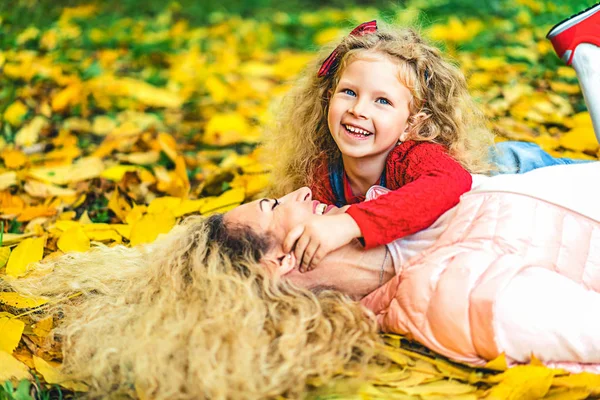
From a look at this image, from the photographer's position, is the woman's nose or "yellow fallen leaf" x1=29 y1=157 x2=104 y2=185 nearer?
the woman's nose

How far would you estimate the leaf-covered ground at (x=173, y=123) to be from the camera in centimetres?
199

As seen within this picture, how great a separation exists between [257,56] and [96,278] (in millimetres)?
3868

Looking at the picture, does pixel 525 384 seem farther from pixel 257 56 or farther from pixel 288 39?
pixel 288 39

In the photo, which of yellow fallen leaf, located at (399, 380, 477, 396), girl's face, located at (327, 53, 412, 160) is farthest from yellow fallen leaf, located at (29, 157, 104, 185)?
yellow fallen leaf, located at (399, 380, 477, 396)

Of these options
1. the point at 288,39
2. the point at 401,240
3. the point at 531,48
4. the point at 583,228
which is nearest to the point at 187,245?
the point at 401,240

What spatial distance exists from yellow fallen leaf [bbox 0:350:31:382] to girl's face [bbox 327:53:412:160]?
120 centimetres

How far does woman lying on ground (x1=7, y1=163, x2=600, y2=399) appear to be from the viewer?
1796 millimetres

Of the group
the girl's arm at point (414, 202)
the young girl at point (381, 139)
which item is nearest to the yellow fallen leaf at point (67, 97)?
the young girl at point (381, 139)

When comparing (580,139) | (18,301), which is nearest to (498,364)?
(18,301)

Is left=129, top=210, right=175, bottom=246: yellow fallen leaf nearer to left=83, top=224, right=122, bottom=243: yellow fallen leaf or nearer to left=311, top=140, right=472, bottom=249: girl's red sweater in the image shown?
left=83, top=224, right=122, bottom=243: yellow fallen leaf

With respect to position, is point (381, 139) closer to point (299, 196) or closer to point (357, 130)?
point (357, 130)

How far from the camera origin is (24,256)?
2623 millimetres

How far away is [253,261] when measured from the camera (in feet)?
6.55

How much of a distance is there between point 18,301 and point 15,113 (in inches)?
86.5
